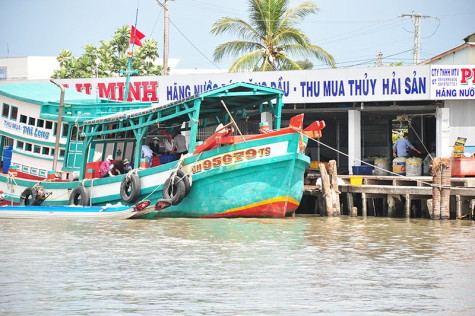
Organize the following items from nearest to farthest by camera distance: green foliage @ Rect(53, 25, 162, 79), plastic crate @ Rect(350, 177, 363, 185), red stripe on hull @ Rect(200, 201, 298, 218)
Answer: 1. red stripe on hull @ Rect(200, 201, 298, 218)
2. plastic crate @ Rect(350, 177, 363, 185)
3. green foliage @ Rect(53, 25, 162, 79)

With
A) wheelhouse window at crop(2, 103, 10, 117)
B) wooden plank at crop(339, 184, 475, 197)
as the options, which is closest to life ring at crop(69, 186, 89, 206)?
wheelhouse window at crop(2, 103, 10, 117)

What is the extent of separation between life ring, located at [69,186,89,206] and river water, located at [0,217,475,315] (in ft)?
9.22

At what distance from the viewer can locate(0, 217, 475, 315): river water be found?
11.1m

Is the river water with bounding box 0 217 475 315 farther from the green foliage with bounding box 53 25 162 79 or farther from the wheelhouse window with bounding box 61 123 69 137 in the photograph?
the green foliage with bounding box 53 25 162 79

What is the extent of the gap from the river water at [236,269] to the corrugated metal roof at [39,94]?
6.69m

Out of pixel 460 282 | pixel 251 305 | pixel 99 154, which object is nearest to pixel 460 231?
pixel 460 282

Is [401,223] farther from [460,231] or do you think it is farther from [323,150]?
[323,150]

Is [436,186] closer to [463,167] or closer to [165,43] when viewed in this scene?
[463,167]

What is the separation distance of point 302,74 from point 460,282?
55.4 feet

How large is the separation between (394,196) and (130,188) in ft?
25.7

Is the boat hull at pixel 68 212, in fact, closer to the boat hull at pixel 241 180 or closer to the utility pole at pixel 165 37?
the boat hull at pixel 241 180

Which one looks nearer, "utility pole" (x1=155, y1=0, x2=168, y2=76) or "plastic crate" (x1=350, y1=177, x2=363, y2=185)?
"plastic crate" (x1=350, y1=177, x2=363, y2=185)

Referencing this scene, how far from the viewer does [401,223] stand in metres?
22.0

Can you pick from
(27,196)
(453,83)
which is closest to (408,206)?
(453,83)
